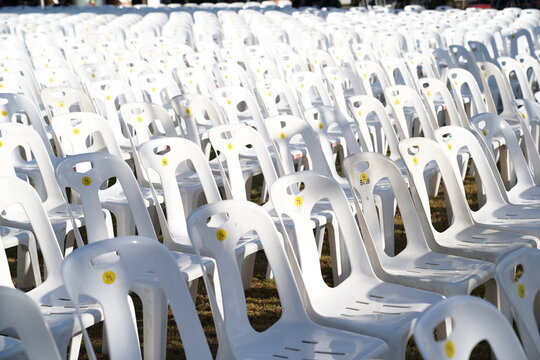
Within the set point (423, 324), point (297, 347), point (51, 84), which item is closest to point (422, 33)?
point (51, 84)

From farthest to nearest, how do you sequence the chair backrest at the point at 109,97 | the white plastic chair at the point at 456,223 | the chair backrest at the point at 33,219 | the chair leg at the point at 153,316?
the chair backrest at the point at 109,97 < the white plastic chair at the point at 456,223 < the chair leg at the point at 153,316 < the chair backrest at the point at 33,219

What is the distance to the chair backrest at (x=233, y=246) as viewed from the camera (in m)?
3.01

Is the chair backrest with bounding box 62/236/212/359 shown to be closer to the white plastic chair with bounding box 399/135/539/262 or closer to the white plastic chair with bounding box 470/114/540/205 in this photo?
the white plastic chair with bounding box 399/135/539/262

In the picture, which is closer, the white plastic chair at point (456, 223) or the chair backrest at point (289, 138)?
the white plastic chair at point (456, 223)

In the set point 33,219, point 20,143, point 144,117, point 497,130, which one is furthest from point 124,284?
point 497,130

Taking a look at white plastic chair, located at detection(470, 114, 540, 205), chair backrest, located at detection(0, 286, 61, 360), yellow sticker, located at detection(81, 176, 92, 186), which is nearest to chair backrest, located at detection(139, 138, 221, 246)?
yellow sticker, located at detection(81, 176, 92, 186)

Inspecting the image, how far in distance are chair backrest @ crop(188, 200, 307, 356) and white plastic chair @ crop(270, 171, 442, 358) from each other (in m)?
0.24

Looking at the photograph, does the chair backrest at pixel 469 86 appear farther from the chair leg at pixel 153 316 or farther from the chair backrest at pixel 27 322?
the chair backrest at pixel 27 322

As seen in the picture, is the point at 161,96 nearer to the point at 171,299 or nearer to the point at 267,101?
the point at 267,101

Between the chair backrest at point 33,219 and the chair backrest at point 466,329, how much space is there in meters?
1.87

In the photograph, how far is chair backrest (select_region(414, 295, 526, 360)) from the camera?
2004 mm

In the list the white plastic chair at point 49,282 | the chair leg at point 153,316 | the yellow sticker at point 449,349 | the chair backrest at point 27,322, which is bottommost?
the chair leg at point 153,316

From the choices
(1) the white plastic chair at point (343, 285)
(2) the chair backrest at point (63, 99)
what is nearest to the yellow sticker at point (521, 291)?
(1) the white plastic chair at point (343, 285)

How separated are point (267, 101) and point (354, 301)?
118 inches
